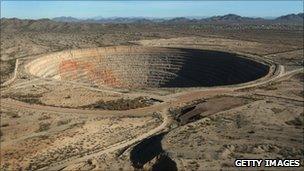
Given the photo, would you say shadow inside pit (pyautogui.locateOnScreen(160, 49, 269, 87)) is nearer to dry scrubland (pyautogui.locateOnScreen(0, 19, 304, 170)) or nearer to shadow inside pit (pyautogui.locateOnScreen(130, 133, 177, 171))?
dry scrubland (pyautogui.locateOnScreen(0, 19, 304, 170))

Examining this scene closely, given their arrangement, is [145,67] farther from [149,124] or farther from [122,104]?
[149,124]

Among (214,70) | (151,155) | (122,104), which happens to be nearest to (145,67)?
(214,70)

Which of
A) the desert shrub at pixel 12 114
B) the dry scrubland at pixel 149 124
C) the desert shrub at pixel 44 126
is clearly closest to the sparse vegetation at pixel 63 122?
the dry scrubland at pixel 149 124

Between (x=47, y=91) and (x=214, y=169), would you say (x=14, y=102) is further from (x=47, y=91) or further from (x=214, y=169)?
(x=214, y=169)

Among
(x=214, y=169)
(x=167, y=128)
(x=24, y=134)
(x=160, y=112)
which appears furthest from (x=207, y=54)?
(x=214, y=169)

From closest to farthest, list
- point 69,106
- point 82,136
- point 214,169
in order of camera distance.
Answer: point 214,169 → point 82,136 → point 69,106

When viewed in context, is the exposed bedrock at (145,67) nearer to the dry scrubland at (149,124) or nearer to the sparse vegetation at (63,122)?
the dry scrubland at (149,124)

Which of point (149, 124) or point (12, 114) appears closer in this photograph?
point (149, 124)
